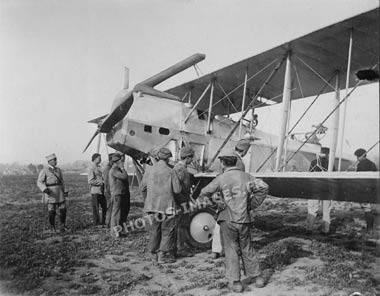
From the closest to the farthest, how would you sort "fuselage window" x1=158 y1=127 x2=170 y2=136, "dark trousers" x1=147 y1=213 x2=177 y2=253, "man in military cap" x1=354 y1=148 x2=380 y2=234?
"dark trousers" x1=147 y1=213 x2=177 y2=253 → "man in military cap" x1=354 y1=148 x2=380 y2=234 → "fuselage window" x1=158 y1=127 x2=170 y2=136

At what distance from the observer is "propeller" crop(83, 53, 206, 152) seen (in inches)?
284

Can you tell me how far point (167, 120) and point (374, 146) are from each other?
172 inches

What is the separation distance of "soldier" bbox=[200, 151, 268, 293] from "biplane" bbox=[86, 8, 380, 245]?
1352mm

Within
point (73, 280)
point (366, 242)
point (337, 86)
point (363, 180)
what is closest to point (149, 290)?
point (73, 280)

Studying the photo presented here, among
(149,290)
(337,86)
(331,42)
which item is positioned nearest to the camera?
(149,290)

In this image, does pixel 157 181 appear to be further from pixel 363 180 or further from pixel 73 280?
pixel 363 180

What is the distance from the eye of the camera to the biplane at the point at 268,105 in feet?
16.8

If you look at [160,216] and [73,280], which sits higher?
[160,216]

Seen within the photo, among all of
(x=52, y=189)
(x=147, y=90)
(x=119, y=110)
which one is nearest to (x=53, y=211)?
(x=52, y=189)

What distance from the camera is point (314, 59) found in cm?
671

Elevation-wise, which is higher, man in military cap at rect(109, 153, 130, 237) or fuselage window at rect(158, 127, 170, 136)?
fuselage window at rect(158, 127, 170, 136)

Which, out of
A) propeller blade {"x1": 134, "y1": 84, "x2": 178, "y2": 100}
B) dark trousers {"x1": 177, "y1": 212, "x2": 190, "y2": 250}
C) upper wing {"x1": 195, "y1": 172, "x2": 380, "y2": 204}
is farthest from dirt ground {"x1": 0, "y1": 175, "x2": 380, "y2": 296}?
propeller blade {"x1": 134, "y1": 84, "x2": 178, "y2": 100}

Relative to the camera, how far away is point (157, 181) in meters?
4.97

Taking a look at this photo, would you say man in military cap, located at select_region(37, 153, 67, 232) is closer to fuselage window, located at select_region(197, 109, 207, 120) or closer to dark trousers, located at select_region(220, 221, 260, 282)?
fuselage window, located at select_region(197, 109, 207, 120)
